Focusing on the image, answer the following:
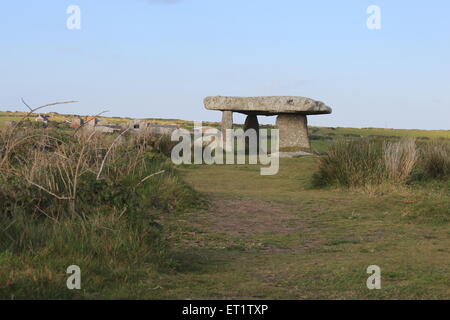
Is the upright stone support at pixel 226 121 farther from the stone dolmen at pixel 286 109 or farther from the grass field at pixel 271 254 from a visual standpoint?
the grass field at pixel 271 254

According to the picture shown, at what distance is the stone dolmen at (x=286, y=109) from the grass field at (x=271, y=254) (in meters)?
10.9

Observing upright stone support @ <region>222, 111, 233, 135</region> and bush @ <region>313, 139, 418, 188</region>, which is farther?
upright stone support @ <region>222, 111, 233, 135</region>

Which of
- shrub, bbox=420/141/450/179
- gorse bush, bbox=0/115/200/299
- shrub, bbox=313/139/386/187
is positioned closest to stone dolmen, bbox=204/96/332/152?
shrub, bbox=420/141/450/179

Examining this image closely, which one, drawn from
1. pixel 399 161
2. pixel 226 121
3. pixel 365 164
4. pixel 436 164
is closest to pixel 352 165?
pixel 365 164

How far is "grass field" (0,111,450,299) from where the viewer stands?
16.4ft

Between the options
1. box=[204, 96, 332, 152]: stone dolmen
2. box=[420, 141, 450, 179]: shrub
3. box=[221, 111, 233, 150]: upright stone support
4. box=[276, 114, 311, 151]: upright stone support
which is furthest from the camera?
box=[221, 111, 233, 150]: upright stone support

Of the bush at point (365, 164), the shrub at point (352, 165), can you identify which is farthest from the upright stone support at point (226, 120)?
the bush at point (365, 164)

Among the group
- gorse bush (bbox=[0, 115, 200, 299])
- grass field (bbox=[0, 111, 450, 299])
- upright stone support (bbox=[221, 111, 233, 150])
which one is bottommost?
grass field (bbox=[0, 111, 450, 299])

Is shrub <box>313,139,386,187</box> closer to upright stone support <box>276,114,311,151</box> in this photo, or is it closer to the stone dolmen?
the stone dolmen

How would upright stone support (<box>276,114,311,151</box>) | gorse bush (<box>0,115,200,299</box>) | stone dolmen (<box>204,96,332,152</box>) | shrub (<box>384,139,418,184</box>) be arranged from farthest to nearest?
1. upright stone support (<box>276,114,311,151</box>)
2. stone dolmen (<box>204,96,332,152</box>)
3. shrub (<box>384,139,418,184</box>)
4. gorse bush (<box>0,115,200,299</box>)

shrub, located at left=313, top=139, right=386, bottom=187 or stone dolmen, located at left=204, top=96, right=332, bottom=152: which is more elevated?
stone dolmen, located at left=204, top=96, right=332, bottom=152
